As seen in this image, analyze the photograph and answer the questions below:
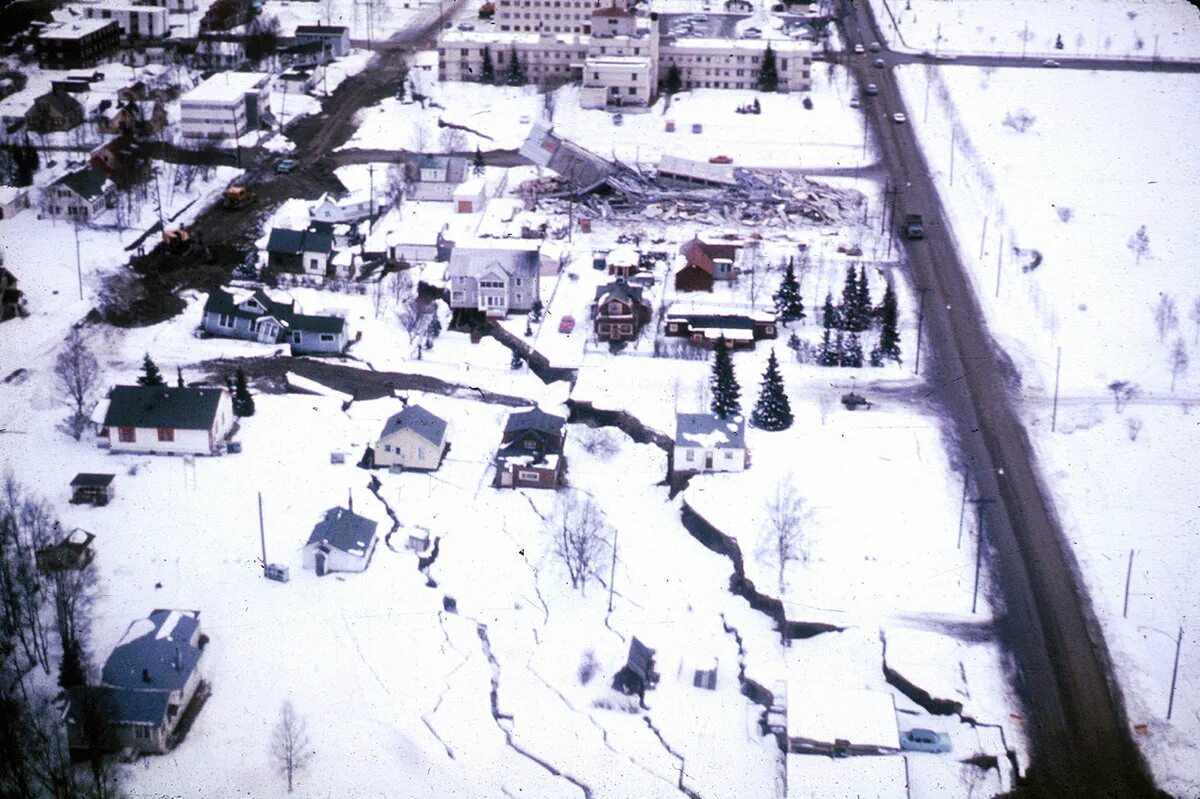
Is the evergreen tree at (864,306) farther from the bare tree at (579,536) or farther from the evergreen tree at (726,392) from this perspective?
the bare tree at (579,536)

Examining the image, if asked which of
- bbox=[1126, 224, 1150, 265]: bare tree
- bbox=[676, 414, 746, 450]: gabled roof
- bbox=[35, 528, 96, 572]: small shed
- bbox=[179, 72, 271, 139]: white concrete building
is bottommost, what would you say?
bbox=[35, 528, 96, 572]: small shed

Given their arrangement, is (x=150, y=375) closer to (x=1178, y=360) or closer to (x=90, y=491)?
(x=90, y=491)

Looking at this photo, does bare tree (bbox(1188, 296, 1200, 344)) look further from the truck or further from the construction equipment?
the construction equipment

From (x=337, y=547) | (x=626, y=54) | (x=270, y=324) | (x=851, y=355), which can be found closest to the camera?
(x=337, y=547)

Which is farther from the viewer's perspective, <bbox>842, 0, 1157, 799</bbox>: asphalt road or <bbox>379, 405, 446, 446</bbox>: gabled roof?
<bbox>379, 405, 446, 446</bbox>: gabled roof

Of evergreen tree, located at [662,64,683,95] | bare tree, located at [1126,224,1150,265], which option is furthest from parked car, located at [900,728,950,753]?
evergreen tree, located at [662,64,683,95]

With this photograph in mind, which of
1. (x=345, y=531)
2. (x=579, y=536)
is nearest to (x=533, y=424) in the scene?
(x=579, y=536)

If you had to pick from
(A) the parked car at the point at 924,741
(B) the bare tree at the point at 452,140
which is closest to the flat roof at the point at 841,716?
(A) the parked car at the point at 924,741
